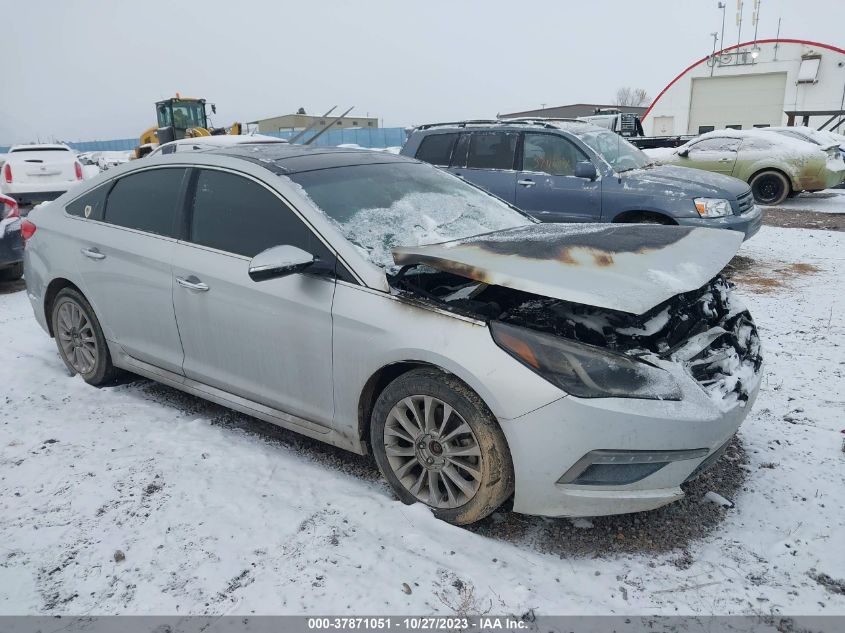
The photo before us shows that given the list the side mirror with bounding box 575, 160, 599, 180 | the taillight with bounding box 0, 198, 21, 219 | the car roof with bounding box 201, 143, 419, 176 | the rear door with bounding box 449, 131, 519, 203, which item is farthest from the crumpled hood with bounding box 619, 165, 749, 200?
the taillight with bounding box 0, 198, 21, 219

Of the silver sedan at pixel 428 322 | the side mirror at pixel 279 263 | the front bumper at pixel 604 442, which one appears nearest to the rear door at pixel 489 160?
the silver sedan at pixel 428 322

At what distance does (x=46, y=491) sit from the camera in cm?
297

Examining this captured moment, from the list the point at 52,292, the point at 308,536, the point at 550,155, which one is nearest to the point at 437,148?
the point at 550,155

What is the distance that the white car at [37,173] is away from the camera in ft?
41.4

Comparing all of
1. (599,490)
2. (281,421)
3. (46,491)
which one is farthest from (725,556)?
(46,491)

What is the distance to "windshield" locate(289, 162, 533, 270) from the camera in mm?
3029

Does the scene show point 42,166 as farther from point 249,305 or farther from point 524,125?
point 249,305

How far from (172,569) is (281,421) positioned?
2.96ft

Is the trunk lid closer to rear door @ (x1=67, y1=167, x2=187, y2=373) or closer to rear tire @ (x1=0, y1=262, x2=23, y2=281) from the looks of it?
rear tire @ (x1=0, y1=262, x2=23, y2=281)

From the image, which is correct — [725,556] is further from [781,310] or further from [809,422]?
[781,310]

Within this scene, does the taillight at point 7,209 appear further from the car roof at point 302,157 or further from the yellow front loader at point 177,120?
the yellow front loader at point 177,120

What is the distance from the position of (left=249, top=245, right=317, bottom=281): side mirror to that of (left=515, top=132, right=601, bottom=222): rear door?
4866 mm

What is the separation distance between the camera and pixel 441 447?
261 cm

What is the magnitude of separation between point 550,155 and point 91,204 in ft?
16.9
